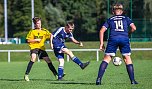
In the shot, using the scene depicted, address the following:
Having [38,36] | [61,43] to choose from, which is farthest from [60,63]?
[38,36]

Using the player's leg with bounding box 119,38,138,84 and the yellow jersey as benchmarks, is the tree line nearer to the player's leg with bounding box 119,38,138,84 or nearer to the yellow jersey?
the yellow jersey

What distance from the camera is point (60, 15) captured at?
7881 centimetres

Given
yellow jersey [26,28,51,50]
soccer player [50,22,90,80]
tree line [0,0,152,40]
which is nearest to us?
soccer player [50,22,90,80]

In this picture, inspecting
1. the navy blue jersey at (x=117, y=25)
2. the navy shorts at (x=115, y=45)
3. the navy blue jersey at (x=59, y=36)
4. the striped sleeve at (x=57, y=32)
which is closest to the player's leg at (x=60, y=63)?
the navy blue jersey at (x=59, y=36)

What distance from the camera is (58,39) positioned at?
47.3 ft

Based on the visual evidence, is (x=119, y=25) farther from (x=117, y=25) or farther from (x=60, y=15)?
(x=60, y=15)

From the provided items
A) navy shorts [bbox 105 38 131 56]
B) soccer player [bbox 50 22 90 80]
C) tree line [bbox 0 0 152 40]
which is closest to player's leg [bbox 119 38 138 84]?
navy shorts [bbox 105 38 131 56]

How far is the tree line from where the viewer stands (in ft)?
249

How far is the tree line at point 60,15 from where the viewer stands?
2987 inches

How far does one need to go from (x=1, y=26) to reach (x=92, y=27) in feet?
52.0

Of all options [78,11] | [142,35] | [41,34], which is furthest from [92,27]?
[41,34]

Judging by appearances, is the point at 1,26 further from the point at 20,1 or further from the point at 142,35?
the point at 142,35

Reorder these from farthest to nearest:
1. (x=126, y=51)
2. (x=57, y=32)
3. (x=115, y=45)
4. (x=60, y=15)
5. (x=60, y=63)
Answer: (x=60, y=15) → (x=57, y=32) → (x=60, y=63) → (x=126, y=51) → (x=115, y=45)

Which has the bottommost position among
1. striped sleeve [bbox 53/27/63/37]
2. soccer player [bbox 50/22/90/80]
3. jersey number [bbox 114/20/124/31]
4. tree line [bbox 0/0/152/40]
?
tree line [bbox 0/0/152/40]
